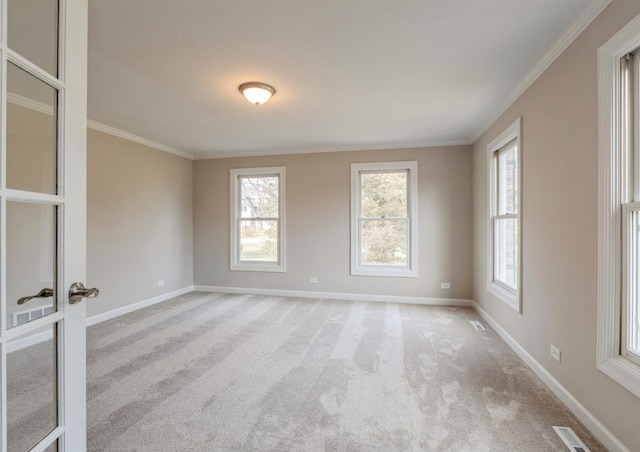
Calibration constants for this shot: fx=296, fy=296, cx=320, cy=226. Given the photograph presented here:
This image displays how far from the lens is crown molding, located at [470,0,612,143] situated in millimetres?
1737

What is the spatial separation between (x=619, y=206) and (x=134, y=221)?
5072 mm

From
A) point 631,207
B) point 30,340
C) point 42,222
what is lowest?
point 30,340

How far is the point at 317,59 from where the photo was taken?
7.54 ft

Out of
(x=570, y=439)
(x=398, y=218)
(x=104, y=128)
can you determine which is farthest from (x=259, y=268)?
(x=570, y=439)

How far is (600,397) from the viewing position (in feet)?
5.72

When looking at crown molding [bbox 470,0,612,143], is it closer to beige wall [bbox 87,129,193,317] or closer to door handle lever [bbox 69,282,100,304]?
door handle lever [bbox 69,282,100,304]

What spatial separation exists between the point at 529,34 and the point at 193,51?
2.36 meters

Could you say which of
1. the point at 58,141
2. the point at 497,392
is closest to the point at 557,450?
the point at 497,392

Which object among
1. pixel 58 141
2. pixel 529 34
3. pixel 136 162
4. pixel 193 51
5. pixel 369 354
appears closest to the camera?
pixel 58 141

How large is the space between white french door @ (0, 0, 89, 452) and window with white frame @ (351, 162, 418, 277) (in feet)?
13.3

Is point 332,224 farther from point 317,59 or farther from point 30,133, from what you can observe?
point 30,133

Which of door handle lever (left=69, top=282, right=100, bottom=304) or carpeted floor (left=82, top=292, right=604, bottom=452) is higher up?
door handle lever (left=69, top=282, right=100, bottom=304)

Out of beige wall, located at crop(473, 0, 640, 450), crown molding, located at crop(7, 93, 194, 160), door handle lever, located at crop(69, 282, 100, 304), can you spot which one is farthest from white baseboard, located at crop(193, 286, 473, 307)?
door handle lever, located at crop(69, 282, 100, 304)

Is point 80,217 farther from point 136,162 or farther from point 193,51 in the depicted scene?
point 136,162
